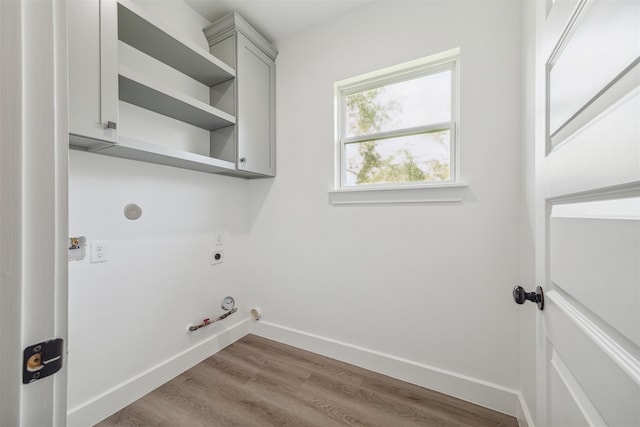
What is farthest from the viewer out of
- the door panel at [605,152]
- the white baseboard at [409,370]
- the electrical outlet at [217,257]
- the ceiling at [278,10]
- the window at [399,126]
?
the electrical outlet at [217,257]

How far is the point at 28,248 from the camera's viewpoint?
44cm

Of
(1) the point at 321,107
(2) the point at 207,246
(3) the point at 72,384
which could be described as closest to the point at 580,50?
(1) the point at 321,107

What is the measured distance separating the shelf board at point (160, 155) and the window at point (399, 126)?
923mm

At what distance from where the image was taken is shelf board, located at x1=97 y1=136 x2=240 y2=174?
1.29 metres

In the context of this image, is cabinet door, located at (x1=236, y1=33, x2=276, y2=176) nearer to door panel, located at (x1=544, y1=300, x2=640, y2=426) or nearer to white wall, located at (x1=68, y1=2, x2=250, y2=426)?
white wall, located at (x1=68, y1=2, x2=250, y2=426)

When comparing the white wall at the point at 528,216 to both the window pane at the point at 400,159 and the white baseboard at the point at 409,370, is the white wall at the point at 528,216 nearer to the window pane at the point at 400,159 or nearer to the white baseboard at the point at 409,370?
the white baseboard at the point at 409,370

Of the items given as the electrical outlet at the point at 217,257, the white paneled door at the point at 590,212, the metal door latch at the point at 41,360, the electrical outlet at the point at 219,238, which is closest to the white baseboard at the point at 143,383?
the electrical outlet at the point at 217,257

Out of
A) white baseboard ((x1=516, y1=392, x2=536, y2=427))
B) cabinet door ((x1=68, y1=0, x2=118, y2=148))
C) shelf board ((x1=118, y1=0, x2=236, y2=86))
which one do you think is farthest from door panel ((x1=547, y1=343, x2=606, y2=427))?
shelf board ((x1=118, y1=0, x2=236, y2=86))

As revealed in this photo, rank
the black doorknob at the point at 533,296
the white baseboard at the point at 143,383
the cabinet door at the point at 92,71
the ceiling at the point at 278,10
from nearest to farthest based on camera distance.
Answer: the black doorknob at the point at 533,296 → the cabinet door at the point at 92,71 → the white baseboard at the point at 143,383 → the ceiling at the point at 278,10

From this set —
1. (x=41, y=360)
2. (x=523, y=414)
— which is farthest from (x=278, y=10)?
(x=523, y=414)

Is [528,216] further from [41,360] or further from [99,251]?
[99,251]

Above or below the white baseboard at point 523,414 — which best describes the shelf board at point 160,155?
above

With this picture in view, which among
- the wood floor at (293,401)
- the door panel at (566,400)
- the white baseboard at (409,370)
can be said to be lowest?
the wood floor at (293,401)

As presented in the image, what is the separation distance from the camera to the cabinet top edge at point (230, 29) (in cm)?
181
